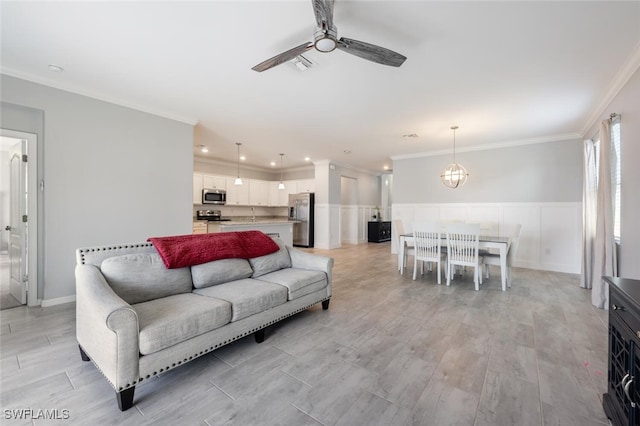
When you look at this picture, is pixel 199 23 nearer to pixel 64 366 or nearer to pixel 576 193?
pixel 64 366

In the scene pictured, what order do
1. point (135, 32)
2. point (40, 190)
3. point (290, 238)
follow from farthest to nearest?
point (290, 238)
point (40, 190)
point (135, 32)

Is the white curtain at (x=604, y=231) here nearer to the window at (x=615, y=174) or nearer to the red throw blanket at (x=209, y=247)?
the window at (x=615, y=174)

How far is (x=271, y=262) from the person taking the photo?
298 cm

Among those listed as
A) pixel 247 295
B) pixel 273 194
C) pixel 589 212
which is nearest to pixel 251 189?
pixel 273 194

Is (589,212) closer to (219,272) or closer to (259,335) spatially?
(259,335)

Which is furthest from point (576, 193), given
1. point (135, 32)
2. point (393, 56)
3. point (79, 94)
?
point (79, 94)

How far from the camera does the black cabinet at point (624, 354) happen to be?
1.14 metres

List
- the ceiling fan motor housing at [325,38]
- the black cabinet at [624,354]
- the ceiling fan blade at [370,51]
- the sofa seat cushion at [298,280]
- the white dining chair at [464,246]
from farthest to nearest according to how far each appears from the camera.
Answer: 1. the white dining chair at [464,246]
2. the sofa seat cushion at [298,280]
3. the ceiling fan blade at [370,51]
4. the ceiling fan motor housing at [325,38]
5. the black cabinet at [624,354]

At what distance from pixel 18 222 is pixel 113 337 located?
10.0 feet

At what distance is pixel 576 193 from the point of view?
16.1ft

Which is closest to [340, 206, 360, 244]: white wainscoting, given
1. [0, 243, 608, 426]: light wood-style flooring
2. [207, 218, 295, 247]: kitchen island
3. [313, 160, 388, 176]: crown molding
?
[313, 160, 388, 176]: crown molding

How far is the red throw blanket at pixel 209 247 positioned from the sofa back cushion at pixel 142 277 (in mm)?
77

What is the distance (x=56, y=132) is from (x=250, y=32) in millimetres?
2775

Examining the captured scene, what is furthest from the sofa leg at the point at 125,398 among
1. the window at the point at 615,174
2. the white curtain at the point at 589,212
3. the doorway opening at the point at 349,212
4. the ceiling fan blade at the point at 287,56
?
the doorway opening at the point at 349,212
